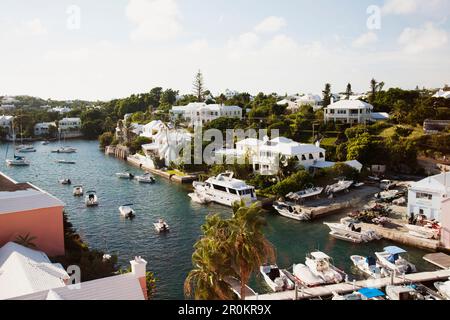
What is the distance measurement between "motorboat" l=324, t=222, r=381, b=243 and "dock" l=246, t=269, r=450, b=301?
16.7 ft

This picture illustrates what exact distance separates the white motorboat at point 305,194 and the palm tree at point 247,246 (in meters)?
18.7

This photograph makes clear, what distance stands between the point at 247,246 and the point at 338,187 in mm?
23140

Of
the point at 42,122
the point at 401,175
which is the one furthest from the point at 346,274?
the point at 42,122

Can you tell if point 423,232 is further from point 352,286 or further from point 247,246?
point 247,246

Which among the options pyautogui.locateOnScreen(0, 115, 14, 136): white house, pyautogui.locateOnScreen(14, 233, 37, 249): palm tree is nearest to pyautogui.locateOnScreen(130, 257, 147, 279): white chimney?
pyautogui.locateOnScreen(14, 233, 37, 249): palm tree

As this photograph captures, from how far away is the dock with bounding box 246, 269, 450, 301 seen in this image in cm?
1719

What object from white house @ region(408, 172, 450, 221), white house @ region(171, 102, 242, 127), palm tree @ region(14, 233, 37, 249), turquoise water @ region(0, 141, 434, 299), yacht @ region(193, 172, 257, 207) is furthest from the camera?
white house @ region(171, 102, 242, 127)

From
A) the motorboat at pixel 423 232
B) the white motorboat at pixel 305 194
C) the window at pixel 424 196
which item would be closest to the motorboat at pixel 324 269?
the motorboat at pixel 423 232

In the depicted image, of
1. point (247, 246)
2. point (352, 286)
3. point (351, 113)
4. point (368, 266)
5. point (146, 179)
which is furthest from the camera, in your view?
point (351, 113)

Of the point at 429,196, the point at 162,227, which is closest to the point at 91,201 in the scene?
the point at 162,227

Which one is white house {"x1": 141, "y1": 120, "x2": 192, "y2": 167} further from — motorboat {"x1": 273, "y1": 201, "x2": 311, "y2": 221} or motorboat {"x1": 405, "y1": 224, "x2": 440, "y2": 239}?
motorboat {"x1": 405, "y1": 224, "x2": 440, "y2": 239}

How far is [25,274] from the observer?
537 inches

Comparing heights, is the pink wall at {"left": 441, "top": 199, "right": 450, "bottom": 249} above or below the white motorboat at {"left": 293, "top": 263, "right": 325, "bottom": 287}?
above
